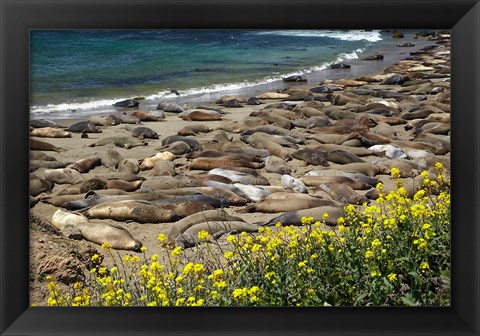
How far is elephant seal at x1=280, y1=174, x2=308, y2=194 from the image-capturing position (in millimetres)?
7752

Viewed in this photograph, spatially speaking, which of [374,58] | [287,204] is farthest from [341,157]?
[374,58]

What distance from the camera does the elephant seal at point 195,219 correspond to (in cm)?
593

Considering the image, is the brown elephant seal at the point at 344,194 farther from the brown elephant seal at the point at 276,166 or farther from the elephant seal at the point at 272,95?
the elephant seal at the point at 272,95

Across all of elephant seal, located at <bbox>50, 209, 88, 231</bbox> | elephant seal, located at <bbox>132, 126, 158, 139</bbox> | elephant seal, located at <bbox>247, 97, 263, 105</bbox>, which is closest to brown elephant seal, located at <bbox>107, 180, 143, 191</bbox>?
elephant seal, located at <bbox>50, 209, 88, 231</bbox>

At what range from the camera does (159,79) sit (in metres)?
15.1

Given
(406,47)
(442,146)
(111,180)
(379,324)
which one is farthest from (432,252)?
(406,47)

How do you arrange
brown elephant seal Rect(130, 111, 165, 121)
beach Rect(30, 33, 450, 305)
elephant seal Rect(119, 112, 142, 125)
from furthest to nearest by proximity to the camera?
brown elephant seal Rect(130, 111, 165, 121), elephant seal Rect(119, 112, 142, 125), beach Rect(30, 33, 450, 305)

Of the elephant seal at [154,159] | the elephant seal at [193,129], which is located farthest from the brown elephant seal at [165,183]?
the elephant seal at [193,129]

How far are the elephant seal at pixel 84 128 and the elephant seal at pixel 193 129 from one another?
120cm

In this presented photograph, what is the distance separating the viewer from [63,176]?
798cm

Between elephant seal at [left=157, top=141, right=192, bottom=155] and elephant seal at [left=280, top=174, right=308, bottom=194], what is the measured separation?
1.79 m

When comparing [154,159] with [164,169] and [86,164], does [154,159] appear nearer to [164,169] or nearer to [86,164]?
[164,169]

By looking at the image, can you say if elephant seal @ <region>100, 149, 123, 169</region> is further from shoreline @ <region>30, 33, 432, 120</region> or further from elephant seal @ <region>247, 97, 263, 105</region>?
elephant seal @ <region>247, 97, 263, 105</region>
